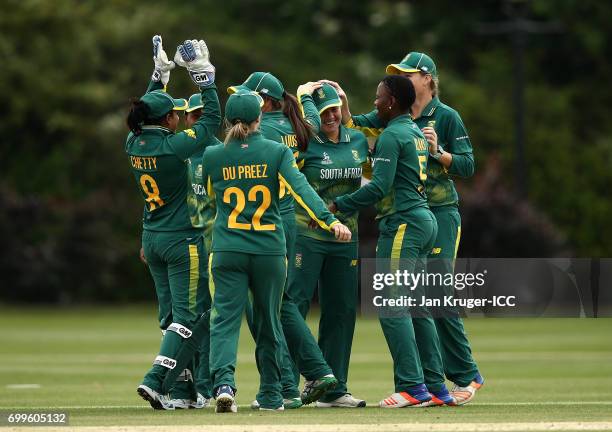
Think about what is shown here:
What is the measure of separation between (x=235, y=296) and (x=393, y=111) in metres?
1.91

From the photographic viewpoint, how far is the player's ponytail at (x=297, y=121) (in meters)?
11.3

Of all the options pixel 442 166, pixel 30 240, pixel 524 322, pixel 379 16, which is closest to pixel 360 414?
pixel 442 166

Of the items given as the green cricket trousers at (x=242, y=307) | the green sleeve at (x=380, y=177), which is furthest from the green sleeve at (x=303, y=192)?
the green sleeve at (x=380, y=177)

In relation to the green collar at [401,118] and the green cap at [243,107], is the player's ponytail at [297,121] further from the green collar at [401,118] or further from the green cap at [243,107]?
the green cap at [243,107]

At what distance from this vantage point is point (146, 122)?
11180mm

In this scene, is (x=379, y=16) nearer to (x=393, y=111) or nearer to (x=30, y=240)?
(x=30, y=240)

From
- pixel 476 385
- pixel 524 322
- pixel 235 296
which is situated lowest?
pixel 524 322

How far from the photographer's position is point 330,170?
11.4 m

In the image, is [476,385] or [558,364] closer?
[476,385]

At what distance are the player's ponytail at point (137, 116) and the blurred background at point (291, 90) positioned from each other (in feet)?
71.0

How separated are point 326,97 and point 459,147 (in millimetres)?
1129

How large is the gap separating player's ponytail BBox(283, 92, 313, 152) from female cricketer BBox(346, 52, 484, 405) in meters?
0.52

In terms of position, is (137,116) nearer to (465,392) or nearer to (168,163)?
(168,163)

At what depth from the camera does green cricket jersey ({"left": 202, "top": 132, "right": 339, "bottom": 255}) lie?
1033cm
